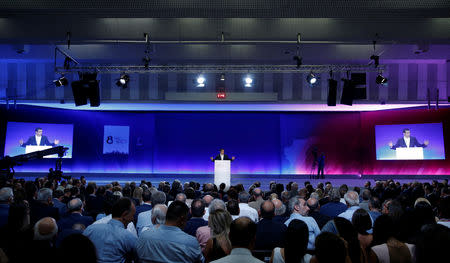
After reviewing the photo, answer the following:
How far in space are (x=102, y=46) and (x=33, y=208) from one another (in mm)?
7729

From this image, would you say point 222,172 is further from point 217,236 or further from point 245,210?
point 217,236

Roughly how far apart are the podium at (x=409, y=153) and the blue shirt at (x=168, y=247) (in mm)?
14054


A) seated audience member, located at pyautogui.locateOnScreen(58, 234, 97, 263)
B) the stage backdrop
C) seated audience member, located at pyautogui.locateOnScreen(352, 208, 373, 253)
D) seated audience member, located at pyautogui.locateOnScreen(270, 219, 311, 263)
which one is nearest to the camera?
seated audience member, located at pyautogui.locateOnScreen(58, 234, 97, 263)

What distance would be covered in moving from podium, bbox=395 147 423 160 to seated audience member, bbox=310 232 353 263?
1432 centimetres

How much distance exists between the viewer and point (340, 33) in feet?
27.7

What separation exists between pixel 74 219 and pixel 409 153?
552 inches

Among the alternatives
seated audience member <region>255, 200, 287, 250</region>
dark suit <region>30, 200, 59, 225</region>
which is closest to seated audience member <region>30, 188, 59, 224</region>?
dark suit <region>30, 200, 59, 225</region>

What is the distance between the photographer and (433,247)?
57.4 inches

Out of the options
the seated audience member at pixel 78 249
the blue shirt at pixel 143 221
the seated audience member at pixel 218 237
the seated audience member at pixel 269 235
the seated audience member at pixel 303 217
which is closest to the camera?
the seated audience member at pixel 78 249

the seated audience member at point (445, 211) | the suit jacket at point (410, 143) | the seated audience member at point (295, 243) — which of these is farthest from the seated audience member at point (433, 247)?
the suit jacket at point (410, 143)

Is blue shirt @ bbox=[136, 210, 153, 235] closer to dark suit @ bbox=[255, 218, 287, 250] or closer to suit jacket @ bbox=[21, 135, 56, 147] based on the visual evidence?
dark suit @ bbox=[255, 218, 287, 250]

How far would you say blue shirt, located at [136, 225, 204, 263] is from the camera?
8.14 ft

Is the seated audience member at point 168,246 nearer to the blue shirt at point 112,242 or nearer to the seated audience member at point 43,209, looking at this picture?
the blue shirt at point 112,242

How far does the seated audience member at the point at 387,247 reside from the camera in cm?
255
